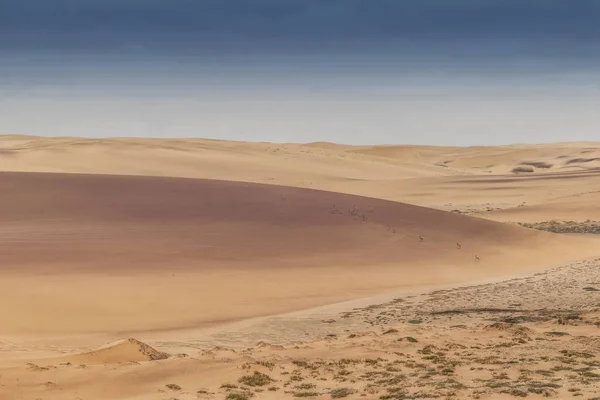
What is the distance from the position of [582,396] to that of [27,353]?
8286 millimetres

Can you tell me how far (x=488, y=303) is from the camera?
731 inches

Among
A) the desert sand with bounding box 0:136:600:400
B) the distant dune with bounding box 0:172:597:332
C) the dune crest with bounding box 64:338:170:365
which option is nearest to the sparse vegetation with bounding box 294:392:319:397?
the desert sand with bounding box 0:136:600:400

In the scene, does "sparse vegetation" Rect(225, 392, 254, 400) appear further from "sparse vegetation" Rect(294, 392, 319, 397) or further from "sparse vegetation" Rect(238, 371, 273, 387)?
"sparse vegetation" Rect(294, 392, 319, 397)

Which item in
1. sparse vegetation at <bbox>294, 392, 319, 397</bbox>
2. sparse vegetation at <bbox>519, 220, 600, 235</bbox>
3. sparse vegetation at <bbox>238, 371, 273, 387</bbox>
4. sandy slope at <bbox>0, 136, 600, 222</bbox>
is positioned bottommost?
sparse vegetation at <bbox>294, 392, 319, 397</bbox>

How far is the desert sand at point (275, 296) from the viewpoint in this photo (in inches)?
441

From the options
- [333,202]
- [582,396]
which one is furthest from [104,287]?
[333,202]

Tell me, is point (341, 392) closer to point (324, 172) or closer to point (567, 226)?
point (567, 226)

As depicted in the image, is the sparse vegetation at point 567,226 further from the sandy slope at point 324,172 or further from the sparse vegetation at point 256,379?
the sparse vegetation at point 256,379

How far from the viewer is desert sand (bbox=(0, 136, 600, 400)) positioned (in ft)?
36.8

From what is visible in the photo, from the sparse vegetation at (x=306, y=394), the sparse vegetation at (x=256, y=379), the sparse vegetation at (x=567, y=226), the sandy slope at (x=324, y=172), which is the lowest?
the sparse vegetation at (x=306, y=394)

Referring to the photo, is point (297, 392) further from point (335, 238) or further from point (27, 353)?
point (335, 238)

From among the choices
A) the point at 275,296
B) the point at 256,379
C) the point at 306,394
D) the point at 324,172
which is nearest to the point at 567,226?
the point at 275,296

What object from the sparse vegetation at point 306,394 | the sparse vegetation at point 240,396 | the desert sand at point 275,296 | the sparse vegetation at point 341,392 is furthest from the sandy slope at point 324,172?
the sparse vegetation at point 240,396

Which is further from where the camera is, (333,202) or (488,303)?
(333,202)
